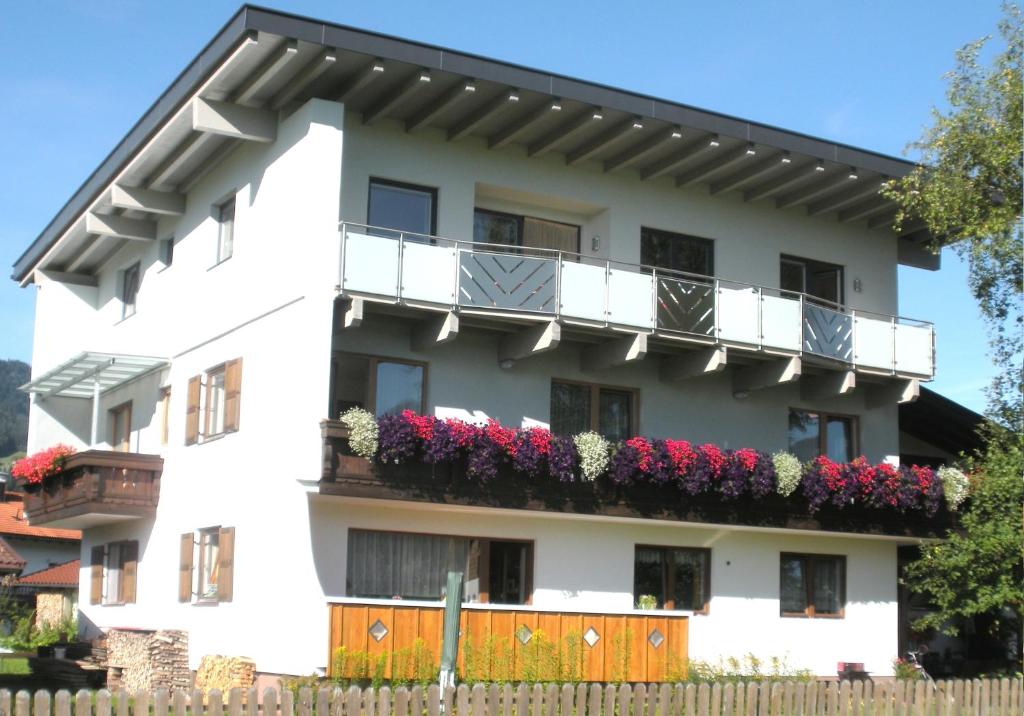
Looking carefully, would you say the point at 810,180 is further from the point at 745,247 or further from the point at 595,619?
the point at 595,619

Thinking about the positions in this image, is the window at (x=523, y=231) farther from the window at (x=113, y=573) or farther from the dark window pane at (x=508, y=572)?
the window at (x=113, y=573)

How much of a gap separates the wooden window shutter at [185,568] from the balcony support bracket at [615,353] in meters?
7.58

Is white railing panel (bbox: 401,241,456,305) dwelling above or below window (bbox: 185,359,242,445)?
above

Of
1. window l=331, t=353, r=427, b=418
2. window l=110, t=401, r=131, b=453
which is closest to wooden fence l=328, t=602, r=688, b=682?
window l=331, t=353, r=427, b=418

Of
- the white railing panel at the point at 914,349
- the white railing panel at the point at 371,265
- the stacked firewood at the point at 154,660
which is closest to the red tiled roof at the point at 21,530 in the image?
the stacked firewood at the point at 154,660

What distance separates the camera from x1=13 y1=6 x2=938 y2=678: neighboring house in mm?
20250

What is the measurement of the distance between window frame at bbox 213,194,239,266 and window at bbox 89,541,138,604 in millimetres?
6485

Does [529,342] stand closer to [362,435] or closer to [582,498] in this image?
[582,498]

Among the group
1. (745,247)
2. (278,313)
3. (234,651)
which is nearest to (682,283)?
(745,247)

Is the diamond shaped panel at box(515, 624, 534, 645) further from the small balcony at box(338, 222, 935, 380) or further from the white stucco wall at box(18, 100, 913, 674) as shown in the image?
the small balcony at box(338, 222, 935, 380)

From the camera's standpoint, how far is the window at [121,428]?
2856cm

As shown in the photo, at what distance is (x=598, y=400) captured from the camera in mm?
23547

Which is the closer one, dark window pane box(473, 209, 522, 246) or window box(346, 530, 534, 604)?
window box(346, 530, 534, 604)

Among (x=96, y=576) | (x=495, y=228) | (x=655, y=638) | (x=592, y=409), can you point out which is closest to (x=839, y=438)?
(x=592, y=409)
